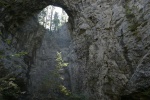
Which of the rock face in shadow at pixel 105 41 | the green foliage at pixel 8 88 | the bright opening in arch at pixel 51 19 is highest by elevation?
the bright opening in arch at pixel 51 19

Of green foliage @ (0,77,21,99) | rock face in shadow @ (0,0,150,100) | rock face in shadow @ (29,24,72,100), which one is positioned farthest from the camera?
rock face in shadow @ (29,24,72,100)

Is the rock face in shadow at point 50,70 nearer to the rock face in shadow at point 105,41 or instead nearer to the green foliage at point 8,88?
the rock face in shadow at point 105,41

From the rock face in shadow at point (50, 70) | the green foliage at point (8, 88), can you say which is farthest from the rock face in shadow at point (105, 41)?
the green foliage at point (8, 88)

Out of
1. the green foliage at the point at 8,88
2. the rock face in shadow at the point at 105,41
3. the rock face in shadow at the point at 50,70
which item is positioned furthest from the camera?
the rock face in shadow at the point at 50,70

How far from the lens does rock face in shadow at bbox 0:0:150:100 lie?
36.1 feet

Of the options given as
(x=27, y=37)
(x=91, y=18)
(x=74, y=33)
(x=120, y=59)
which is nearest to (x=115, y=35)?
(x=120, y=59)

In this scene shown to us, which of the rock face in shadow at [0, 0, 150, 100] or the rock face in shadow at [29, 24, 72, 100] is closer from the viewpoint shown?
the rock face in shadow at [0, 0, 150, 100]

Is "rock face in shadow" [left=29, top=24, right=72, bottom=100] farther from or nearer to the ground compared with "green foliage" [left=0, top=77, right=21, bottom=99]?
farther from the ground

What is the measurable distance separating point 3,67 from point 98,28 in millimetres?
10406

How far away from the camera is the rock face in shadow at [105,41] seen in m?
11.0

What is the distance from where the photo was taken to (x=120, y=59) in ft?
41.3

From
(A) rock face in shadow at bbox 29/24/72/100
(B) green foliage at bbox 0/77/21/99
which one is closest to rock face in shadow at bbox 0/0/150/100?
(A) rock face in shadow at bbox 29/24/72/100

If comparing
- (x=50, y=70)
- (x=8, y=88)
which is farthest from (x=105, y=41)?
(x=50, y=70)

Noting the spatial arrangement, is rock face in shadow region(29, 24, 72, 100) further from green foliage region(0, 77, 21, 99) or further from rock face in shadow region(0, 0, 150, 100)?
green foliage region(0, 77, 21, 99)
